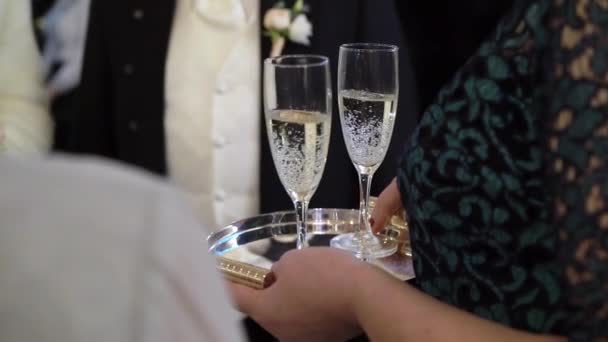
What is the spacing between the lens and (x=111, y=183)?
0.71ft

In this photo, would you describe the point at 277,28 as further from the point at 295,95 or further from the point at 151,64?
the point at 295,95

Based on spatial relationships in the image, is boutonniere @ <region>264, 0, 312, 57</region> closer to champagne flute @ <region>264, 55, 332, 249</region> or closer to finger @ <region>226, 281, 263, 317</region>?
champagne flute @ <region>264, 55, 332, 249</region>

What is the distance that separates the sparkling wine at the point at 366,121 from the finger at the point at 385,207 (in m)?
0.04

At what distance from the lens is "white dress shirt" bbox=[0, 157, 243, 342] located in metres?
0.21

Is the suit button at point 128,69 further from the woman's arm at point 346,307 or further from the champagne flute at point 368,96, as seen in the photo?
the woman's arm at point 346,307

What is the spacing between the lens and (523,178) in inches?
19.9

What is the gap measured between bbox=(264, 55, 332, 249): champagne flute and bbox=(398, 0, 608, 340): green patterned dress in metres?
0.14

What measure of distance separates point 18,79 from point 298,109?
2.99 feet

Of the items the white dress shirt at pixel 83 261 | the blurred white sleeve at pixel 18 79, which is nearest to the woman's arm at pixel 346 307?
the white dress shirt at pixel 83 261

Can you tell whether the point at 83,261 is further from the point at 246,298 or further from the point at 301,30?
the point at 301,30

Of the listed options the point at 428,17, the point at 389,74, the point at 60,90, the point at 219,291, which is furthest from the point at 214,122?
the point at 219,291

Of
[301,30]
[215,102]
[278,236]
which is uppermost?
[301,30]

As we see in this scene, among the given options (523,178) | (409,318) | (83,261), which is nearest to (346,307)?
(409,318)

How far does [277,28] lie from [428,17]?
89 centimetres
